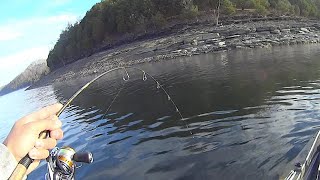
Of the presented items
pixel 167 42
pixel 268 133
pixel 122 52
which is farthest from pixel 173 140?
pixel 122 52

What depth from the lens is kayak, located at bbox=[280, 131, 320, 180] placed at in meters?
7.63

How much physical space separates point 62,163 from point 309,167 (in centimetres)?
647

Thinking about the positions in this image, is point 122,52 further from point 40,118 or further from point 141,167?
point 40,118

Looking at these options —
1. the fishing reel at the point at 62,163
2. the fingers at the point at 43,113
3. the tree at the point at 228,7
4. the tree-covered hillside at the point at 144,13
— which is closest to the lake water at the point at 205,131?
the fishing reel at the point at 62,163

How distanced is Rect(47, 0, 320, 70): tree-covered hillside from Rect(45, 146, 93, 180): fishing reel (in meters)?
85.5

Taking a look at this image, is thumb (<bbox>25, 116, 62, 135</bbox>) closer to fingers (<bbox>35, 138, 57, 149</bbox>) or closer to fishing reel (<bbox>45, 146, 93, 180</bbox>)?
fingers (<bbox>35, 138, 57, 149</bbox>)

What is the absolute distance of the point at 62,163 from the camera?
3854 millimetres

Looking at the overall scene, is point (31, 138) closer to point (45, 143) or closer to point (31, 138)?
point (31, 138)

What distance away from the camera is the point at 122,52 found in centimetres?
8162

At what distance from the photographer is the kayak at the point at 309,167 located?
25.0 ft

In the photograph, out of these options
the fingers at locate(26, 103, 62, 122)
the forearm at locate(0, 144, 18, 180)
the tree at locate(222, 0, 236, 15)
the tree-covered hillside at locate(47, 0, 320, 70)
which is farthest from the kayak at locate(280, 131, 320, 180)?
the tree at locate(222, 0, 236, 15)

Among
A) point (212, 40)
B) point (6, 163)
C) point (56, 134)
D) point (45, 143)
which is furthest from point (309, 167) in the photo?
point (212, 40)

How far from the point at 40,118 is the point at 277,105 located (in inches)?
644

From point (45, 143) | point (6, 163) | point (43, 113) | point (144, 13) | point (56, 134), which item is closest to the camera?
point (6, 163)
